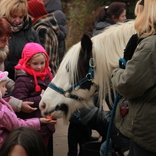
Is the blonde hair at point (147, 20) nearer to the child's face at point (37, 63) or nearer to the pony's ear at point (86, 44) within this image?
the pony's ear at point (86, 44)

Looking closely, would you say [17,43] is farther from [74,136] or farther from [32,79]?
[74,136]

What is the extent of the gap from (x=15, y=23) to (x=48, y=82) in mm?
887

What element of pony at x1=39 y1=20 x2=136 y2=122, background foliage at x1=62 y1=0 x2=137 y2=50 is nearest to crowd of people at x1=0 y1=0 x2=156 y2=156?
pony at x1=39 y1=20 x2=136 y2=122

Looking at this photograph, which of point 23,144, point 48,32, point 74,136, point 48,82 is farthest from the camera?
point 48,32

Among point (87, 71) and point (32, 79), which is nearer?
point (87, 71)

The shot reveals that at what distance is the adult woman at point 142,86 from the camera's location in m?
2.45

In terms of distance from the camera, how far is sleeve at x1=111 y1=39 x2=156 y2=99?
7.97 feet

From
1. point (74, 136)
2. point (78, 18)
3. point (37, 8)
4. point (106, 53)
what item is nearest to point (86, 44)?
point (106, 53)

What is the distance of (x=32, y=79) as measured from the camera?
12.8ft

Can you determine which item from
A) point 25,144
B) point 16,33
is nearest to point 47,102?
point 25,144

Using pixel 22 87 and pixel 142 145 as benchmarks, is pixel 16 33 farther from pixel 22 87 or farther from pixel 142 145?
pixel 142 145

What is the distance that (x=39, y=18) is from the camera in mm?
5180

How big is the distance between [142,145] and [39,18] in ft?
10.1

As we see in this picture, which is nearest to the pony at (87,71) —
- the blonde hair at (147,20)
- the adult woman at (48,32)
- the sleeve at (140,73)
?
the blonde hair at (147,20)
